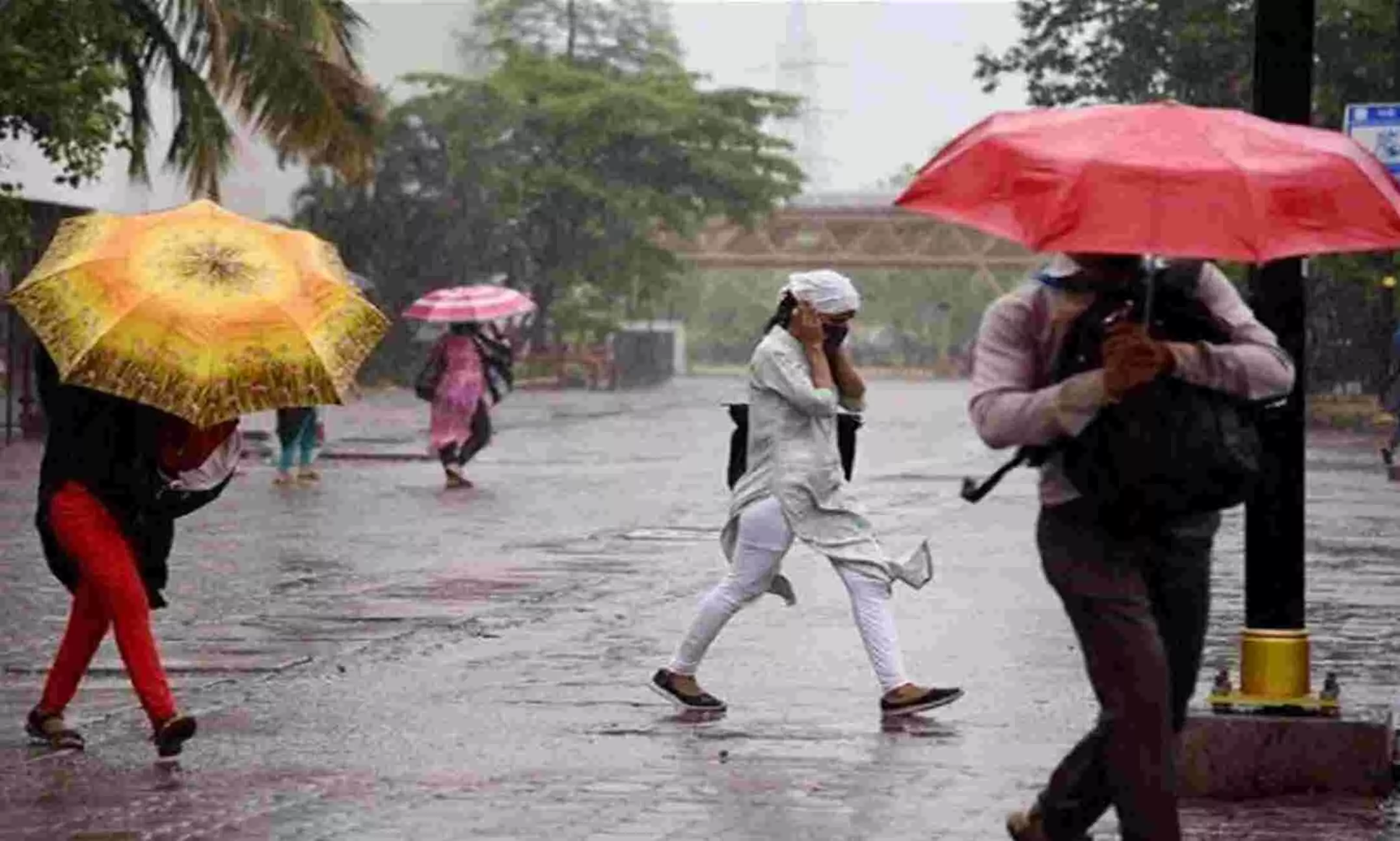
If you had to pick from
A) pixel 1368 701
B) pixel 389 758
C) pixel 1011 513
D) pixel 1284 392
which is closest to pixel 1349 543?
pixel 1011 513

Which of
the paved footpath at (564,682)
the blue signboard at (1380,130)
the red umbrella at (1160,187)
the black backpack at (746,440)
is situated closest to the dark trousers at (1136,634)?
the red umbrella at (1160,187)

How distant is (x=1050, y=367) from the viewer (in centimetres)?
770

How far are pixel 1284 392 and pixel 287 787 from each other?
3.76 m

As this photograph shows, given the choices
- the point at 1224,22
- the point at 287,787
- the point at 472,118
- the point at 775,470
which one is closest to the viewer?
the point at 287,787

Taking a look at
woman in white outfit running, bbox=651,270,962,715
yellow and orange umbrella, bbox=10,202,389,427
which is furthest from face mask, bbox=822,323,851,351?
yellow and orange umbrella, bbox=10,202,389,427

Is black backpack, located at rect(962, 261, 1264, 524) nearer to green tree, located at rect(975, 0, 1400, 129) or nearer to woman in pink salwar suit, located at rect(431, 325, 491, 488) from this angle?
woman in pink salwar suit, located at rect(431, 325, 491, 488)

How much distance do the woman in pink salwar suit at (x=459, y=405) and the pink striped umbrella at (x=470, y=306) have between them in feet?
0.94

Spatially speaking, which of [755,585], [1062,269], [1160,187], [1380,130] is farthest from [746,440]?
[1380,130]

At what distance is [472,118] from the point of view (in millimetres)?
70125

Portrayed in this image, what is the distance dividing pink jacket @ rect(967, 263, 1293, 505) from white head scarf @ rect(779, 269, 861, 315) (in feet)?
13.9

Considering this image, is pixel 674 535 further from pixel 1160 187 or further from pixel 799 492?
pixel 1160 187

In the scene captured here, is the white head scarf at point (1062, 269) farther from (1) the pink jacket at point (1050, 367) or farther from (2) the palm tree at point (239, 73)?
(2) the palm tree at point (239, 73)

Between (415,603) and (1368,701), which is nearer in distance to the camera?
(1368,701)

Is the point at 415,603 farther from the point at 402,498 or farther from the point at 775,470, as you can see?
the point at 402,498
